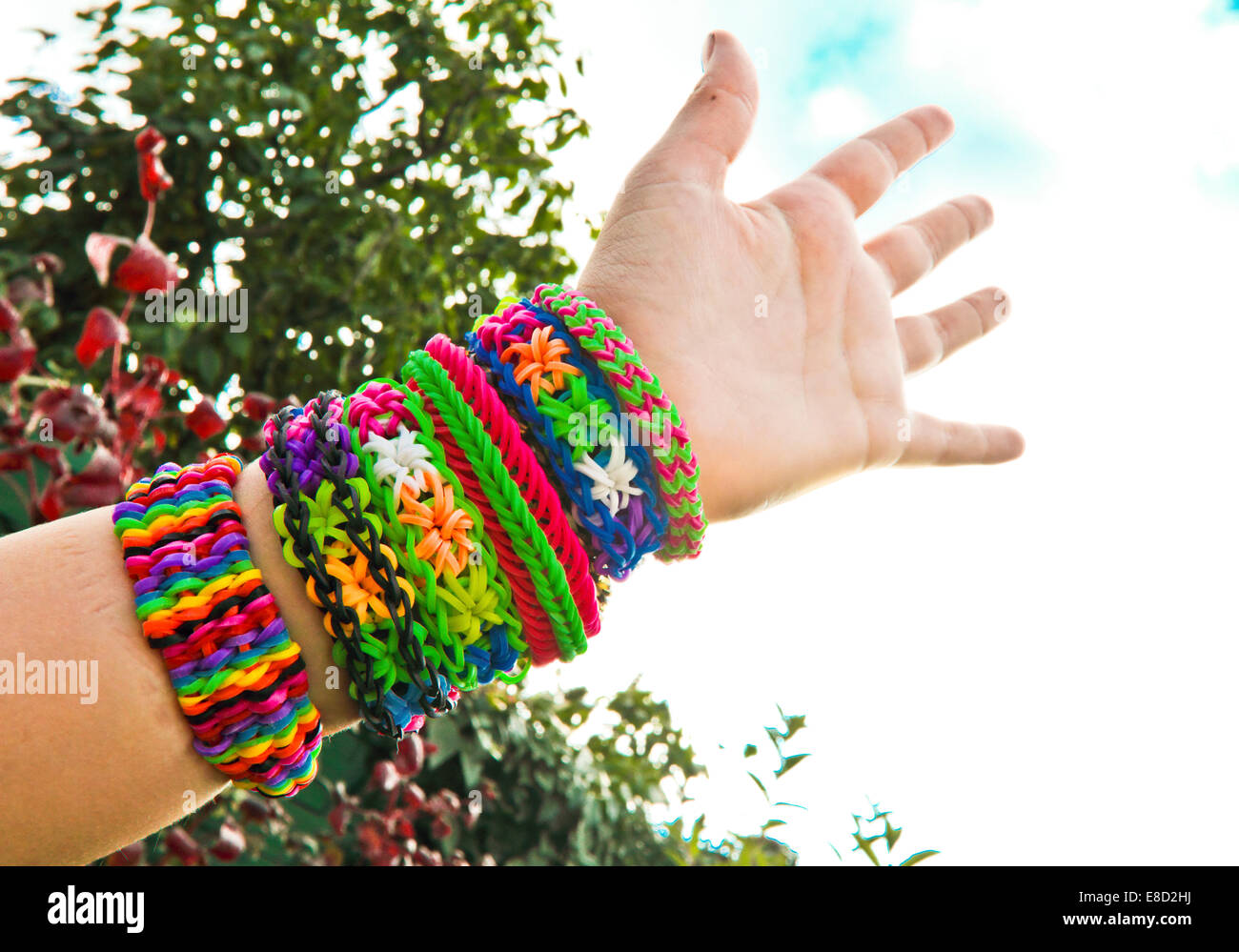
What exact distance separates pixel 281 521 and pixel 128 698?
0.60 feet

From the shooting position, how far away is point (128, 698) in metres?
0.76

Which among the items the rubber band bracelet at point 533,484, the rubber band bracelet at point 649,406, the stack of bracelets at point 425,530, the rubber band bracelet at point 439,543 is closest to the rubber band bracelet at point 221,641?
the stack of bracelets at point 425,530

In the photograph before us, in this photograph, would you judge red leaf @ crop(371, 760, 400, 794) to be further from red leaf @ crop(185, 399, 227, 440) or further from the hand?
the hand

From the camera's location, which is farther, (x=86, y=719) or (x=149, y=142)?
(x=149, y=142)

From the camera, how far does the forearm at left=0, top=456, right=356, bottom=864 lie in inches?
29.0

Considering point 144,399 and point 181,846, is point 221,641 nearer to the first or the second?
point 144,399

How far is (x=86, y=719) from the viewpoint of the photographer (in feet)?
2.45

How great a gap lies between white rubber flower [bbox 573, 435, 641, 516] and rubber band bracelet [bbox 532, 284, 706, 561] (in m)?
0.03

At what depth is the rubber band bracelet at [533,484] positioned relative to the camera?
34.6 inches

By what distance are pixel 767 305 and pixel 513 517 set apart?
0.49 metres

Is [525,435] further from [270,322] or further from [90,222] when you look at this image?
[90,222]

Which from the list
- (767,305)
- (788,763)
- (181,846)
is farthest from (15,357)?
(788,763)

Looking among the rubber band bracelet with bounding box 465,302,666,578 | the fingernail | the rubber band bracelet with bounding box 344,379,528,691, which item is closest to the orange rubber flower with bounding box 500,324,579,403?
the rubber band bracelet with bounding box 465,302,666,578
